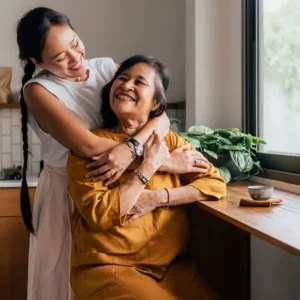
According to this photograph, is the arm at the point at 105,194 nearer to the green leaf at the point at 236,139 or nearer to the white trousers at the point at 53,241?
the white trousers at the point at 53,241

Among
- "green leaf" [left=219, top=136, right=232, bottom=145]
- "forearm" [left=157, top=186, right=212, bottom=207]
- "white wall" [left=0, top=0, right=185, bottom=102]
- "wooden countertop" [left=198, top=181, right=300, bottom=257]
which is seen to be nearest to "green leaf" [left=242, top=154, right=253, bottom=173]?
"green leaf" [left=219, top=136, right=232, bottom=145]

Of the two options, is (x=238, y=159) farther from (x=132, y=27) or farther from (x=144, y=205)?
(x=132, y=27)

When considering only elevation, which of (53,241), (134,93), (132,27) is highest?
(132,27)

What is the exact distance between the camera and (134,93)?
1.62 meters

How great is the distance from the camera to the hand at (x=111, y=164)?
5.01 ft

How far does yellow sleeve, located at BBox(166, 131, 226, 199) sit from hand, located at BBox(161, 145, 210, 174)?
0.08 ft

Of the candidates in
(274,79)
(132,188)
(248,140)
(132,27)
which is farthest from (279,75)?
(132,27)

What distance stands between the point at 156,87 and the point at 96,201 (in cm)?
45

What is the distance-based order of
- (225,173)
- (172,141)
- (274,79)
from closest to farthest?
(172,141) → (225,173) → (274,79)

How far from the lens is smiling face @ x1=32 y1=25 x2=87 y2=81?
1.60 m

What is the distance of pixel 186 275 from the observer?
1615 millimetres

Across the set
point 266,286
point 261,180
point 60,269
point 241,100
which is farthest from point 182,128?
point 60,269

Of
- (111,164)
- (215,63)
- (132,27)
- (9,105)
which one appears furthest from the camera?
(132,27)

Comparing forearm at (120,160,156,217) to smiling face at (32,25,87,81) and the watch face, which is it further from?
smiling face at (32,25,87,81)
